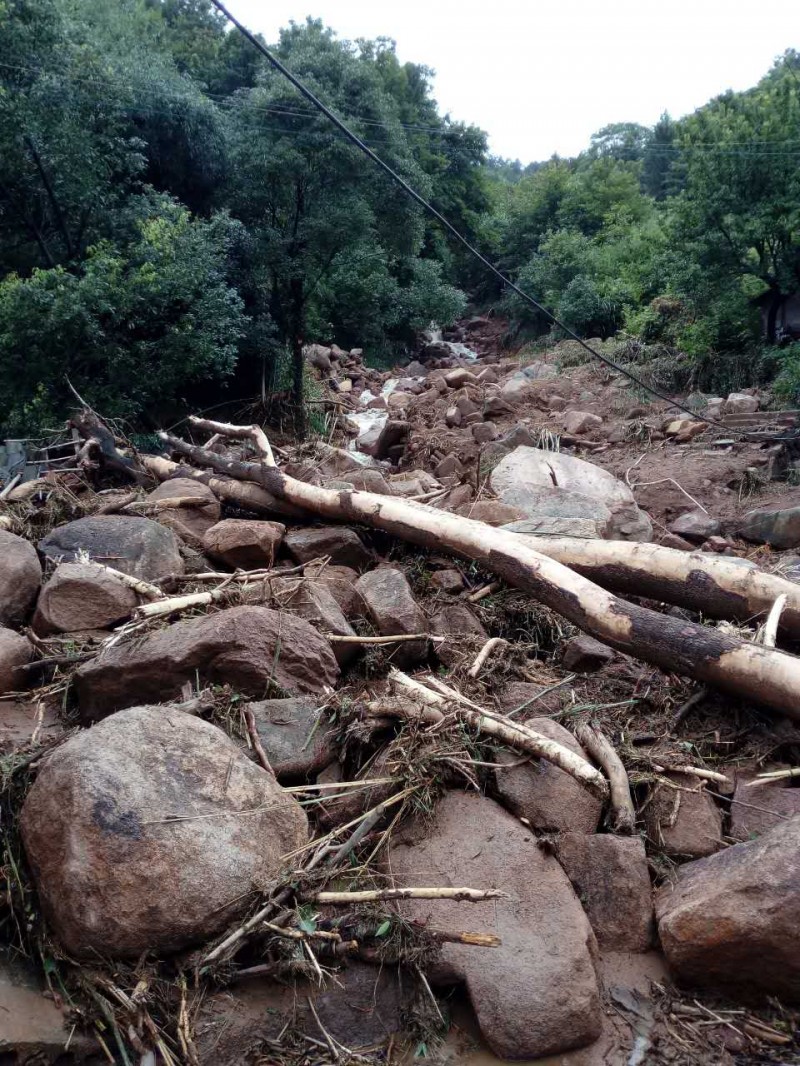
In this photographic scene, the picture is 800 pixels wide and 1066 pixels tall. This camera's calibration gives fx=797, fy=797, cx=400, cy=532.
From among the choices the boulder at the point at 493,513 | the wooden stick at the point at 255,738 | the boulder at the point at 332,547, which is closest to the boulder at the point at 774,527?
the boulder at the point at 493,513

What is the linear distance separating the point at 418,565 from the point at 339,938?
280 cm

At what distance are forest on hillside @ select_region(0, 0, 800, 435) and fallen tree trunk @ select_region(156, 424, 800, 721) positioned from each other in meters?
6.35

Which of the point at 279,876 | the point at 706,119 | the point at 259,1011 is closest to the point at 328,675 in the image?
the point at 279,876

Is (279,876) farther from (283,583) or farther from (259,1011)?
(283,583)

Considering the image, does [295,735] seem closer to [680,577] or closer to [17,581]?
[17,581]

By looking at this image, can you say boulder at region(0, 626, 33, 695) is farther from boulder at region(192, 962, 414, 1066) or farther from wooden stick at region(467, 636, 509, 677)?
wooden stick at region(467, 636, 509, 677)

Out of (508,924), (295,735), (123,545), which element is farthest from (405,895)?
(123,545)

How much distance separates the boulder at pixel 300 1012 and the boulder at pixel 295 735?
87 centimetres

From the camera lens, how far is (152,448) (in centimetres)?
1118

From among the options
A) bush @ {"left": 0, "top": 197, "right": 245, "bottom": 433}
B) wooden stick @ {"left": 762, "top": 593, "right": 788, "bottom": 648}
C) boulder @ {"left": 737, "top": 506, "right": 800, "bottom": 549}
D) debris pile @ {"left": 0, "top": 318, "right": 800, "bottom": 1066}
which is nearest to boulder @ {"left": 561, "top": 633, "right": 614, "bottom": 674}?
debris pile @ {"left": 0, "top": 318, "right": 800, "bottom": 1066}

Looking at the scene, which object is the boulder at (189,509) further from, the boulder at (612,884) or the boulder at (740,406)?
the boulder at (740,406)

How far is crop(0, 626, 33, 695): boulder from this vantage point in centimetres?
384

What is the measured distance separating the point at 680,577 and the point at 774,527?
9.42ft

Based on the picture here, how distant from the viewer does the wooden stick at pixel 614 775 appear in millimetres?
3018
